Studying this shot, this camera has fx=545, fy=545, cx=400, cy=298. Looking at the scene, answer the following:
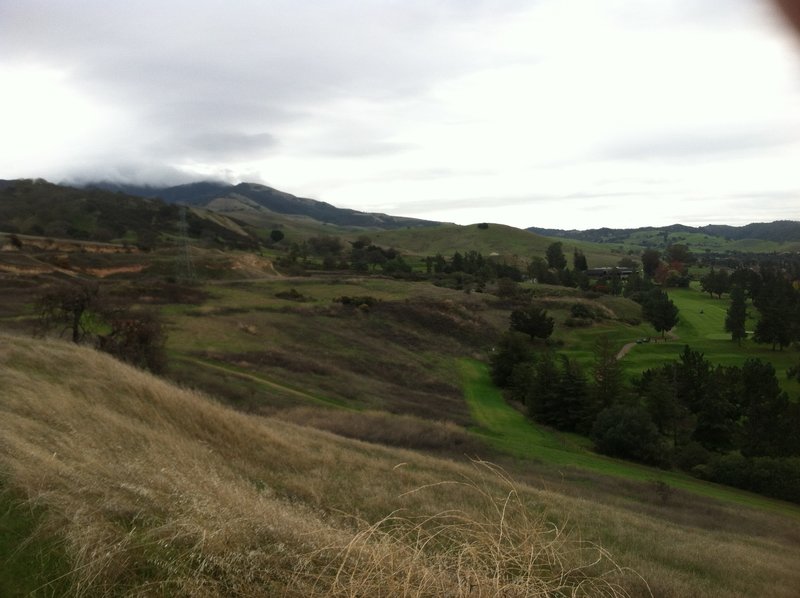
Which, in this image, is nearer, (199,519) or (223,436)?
(199,519)

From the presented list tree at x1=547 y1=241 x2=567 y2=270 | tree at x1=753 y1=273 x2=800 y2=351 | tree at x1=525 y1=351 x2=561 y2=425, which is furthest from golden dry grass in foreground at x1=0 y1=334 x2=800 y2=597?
tree at x1=547 y1=241 x2=567 y2=270

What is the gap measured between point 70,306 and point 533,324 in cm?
5234

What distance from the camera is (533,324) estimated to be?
222 feet

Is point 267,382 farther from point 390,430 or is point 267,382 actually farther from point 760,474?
point 760,474

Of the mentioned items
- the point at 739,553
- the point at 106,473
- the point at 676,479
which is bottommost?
the point at 676,479

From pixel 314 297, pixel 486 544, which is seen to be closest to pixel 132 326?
pixel 486 544

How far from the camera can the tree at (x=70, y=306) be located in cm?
2720

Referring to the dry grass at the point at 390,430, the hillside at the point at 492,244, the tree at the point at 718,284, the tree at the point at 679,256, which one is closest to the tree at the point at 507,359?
the dry grass at the point at 390,430

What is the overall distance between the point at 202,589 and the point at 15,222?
120 m

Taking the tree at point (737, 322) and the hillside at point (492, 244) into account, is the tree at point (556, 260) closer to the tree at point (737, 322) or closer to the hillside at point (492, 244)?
the hillside at point (492, 244)

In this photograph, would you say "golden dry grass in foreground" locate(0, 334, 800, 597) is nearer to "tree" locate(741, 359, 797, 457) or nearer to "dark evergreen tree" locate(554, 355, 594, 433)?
"tree" locate(741, 359, 797, 457)

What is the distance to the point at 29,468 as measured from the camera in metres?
6.78

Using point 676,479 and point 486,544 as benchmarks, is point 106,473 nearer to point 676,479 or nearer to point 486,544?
point 486,544

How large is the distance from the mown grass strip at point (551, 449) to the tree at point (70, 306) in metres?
21.6
